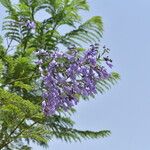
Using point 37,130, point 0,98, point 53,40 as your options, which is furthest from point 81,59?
point 53,40

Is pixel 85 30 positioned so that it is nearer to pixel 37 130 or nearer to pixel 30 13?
pixel 30 13

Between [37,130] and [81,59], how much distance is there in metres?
4.73

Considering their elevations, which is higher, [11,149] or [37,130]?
[11,149]

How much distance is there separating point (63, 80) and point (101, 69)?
576mm

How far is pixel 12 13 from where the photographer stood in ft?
52.4

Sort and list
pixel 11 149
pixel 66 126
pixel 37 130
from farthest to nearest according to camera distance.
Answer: pixel 66 126
pixel 11 149
pixel 37 130

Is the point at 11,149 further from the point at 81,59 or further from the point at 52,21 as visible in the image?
the point at 81,59

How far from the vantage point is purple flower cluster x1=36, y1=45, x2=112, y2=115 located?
7.26m

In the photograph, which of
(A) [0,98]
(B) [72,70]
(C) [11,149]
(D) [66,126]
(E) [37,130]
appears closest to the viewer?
(B) [72,70]

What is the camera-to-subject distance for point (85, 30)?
52.9 ft

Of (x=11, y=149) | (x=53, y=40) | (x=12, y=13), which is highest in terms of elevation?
(x=12, y=13)

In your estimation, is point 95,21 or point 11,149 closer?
point 11,149

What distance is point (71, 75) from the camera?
7.22 m

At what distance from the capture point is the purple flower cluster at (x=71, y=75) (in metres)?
7.26
